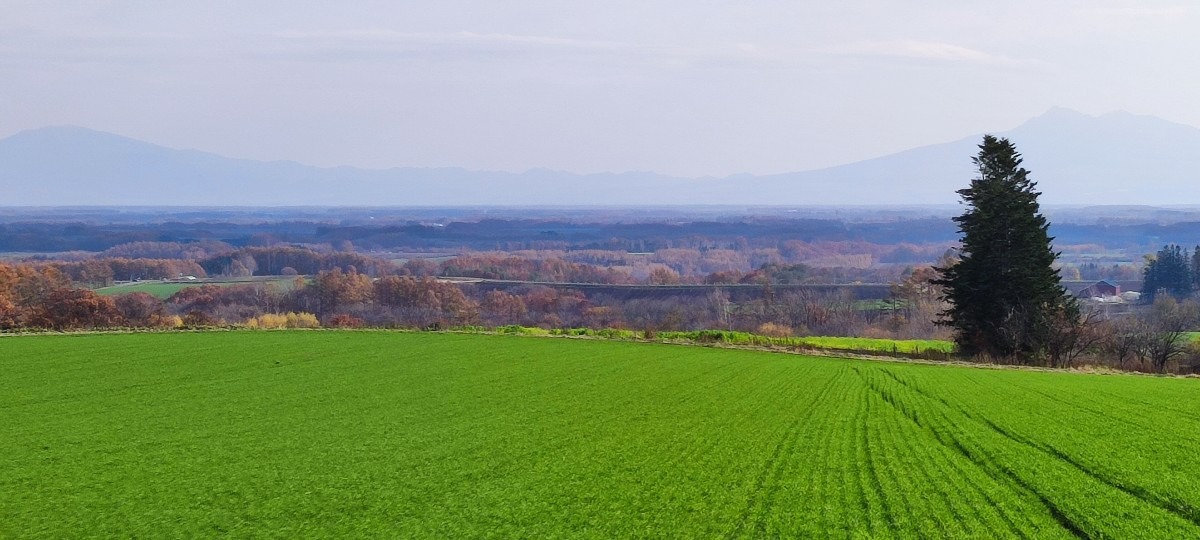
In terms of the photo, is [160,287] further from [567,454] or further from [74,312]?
[567,454]

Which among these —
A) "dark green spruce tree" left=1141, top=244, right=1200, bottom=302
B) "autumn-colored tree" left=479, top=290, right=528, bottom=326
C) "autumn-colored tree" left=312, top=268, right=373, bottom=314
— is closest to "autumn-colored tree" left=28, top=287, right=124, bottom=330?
"autumn-colored tree" left=312, top=268, right=373, bottom=314

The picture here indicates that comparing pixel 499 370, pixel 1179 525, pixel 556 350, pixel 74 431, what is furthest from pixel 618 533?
pixel 556 350

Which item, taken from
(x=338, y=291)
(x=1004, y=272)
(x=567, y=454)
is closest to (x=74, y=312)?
(x=567, y=454)

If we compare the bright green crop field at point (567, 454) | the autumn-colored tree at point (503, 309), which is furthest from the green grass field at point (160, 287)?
the bright green crop field at point (567, 454)

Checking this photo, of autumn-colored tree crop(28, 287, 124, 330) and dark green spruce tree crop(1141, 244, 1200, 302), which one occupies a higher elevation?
autumn-colored tree crop(28, 287, 124, 330)

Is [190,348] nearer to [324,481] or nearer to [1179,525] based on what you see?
[324,481]

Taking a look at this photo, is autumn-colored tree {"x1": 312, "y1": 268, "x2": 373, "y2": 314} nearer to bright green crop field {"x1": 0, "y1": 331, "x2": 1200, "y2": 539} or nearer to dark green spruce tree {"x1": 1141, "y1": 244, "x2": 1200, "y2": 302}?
bright green crop field {"x1": 0, "y1": 331, "x2": 1200, "y2": 539}
